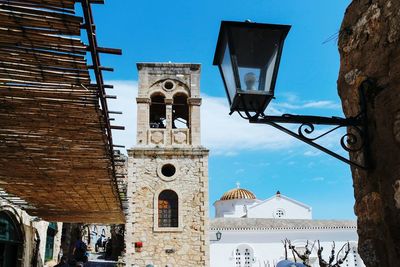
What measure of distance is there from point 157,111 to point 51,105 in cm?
1496

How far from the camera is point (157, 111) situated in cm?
1959

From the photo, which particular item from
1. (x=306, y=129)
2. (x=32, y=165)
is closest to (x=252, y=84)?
(x=306, y=129)

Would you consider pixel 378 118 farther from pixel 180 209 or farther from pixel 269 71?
pixel 180 209

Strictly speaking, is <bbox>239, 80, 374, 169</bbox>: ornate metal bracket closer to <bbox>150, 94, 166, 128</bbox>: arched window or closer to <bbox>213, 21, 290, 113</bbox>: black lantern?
<bbox>213, 21, 290, 113</bbox>: black lantern

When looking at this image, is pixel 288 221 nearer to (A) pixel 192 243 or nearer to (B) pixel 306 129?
(A) pixel 192 243

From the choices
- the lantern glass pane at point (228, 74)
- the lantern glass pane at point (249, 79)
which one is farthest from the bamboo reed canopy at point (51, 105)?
the lantern glass pane at point (249, 79)

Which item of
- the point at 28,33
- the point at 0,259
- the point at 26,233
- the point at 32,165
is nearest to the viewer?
the point at 28,33

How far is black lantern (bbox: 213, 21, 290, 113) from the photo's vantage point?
2744mm

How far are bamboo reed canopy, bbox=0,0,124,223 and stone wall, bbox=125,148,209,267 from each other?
8.87 meters

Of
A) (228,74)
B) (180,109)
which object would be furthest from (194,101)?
(228,74)

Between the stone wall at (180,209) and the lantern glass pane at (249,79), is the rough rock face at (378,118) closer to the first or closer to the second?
the lantern glass pane at (249,79)

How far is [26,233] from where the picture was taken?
10.7 m

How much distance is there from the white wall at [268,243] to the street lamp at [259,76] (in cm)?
2521

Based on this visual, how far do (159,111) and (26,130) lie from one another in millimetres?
14355
